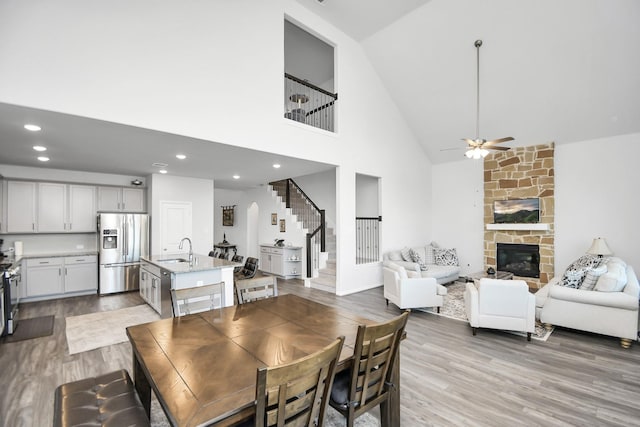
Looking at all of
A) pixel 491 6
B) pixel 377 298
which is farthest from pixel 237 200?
pixel 491 6

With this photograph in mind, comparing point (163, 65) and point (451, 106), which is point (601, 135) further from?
point (163, 65)

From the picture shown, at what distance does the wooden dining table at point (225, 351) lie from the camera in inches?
49.6

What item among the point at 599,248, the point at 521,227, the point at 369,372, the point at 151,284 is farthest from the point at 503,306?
the point at 151,284

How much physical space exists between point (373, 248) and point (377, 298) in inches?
65.5

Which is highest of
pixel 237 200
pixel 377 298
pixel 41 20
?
pixel 41 20

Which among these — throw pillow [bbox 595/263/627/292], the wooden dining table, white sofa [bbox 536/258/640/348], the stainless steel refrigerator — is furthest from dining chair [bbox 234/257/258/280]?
throw pillow [bbox 595/263/627/292]

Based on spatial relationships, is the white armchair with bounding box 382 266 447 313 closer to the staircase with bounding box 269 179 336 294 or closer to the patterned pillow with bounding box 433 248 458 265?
the staircase with bounding box 269 179 336 294

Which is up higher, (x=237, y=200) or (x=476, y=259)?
(x=237, y=200)

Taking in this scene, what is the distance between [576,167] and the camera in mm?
6582

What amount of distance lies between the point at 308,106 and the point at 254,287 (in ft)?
24.8

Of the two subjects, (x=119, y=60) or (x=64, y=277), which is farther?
(x=64, y=277)

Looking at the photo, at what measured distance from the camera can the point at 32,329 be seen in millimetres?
4250

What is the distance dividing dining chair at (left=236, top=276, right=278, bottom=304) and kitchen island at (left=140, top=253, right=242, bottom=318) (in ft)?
5.22

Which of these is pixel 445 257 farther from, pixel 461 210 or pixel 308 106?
pixel 308 106
